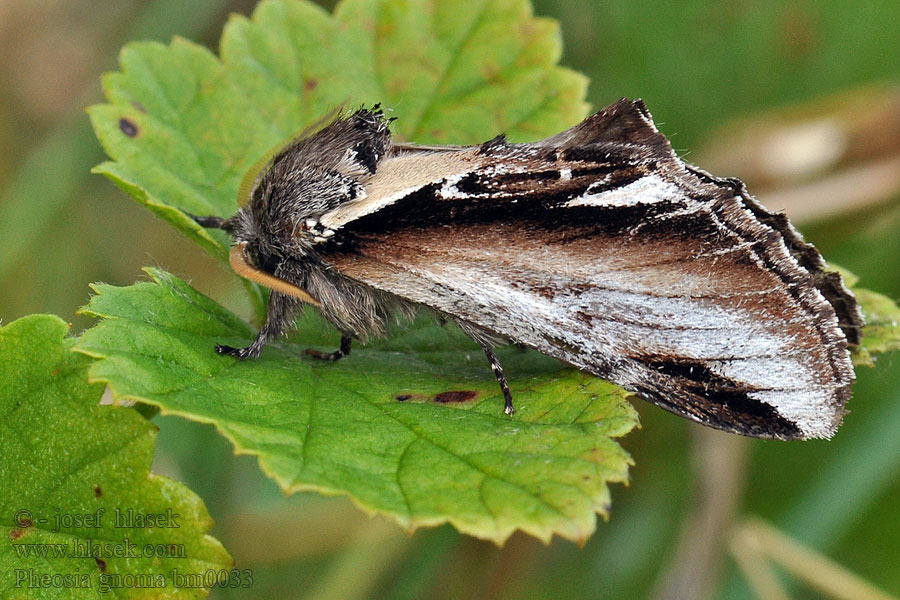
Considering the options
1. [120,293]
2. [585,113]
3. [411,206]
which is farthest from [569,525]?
[585,113]

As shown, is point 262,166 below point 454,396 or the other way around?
the other way around

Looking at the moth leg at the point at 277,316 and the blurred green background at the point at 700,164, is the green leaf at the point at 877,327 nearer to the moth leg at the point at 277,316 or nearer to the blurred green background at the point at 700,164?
the blurred green background at the point at 700,164

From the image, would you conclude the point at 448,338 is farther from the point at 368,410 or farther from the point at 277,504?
the point at 277,504

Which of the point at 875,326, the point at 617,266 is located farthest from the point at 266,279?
the point at 875,326

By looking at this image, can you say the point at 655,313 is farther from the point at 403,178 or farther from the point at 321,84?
the point at 321,84

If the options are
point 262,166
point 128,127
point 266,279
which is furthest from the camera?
point 128,127

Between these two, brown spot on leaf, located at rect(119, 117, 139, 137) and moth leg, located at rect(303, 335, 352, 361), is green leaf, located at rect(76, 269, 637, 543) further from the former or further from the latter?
brown spot on leaf, located at rect(119, 117, 139, 137)

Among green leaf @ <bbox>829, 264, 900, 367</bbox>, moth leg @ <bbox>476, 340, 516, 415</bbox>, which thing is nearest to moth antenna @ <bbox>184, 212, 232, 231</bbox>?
moth leg @ <bbox>476, 340, 516, 415</bbox>

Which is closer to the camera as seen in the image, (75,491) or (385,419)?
(75,491)
